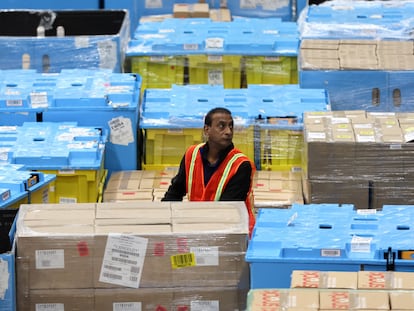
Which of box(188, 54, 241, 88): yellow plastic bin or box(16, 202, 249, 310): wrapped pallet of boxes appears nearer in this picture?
box(16, 202, 249, 310): wrapped pallet of boxes

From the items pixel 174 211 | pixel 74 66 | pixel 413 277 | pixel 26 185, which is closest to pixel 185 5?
pixel 74 66

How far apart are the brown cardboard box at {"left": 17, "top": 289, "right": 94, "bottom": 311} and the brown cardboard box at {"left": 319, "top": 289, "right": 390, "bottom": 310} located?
176cm

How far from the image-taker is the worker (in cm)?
1010

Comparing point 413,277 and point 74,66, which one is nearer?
point 413,277

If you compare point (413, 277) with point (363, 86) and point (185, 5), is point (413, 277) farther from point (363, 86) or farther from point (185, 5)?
point (185, 5)

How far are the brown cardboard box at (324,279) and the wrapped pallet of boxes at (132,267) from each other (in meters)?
0.80

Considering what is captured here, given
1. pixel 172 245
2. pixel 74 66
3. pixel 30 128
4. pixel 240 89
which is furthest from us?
pixel 74 66

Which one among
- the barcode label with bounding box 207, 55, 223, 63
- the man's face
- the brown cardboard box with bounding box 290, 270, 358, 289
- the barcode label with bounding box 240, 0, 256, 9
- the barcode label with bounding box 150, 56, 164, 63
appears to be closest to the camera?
the brown cardboard box with bounding box 290, 270, 358, 289

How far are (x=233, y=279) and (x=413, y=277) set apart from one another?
1.33m

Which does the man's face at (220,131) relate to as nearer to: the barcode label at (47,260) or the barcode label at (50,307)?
the barcode label at (47,260)

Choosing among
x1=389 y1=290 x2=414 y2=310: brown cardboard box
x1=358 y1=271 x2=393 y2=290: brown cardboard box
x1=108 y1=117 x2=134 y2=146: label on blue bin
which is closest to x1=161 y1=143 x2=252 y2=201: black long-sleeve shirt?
x1=358 y1=271 x2=393 y2=290: brown cardboard box

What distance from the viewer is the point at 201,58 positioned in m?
14.6

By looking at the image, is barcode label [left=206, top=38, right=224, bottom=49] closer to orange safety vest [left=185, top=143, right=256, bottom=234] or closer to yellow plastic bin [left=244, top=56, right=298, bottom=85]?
yellow plastic bin [left=244, top=56, right=298, bottom=85]

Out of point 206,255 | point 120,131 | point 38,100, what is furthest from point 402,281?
point 38,100
